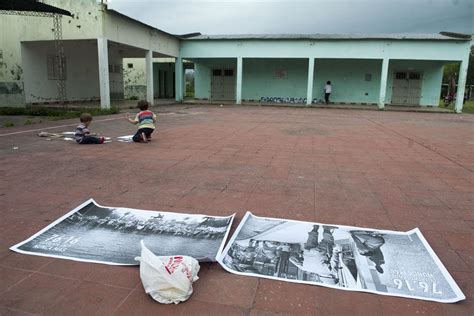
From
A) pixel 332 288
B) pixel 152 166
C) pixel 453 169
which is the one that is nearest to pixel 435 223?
pixel 332 288

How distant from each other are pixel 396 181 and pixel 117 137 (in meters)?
6.42

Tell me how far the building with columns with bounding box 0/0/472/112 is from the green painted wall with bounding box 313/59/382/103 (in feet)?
0.22

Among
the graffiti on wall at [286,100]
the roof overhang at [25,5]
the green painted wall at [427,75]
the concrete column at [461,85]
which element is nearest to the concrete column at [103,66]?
the roof overhang at [25,5]

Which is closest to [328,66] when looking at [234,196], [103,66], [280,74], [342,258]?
[280,74]

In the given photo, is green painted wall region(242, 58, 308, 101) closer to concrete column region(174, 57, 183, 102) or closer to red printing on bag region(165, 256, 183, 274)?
concrete column region(174, 57, 183, 102)

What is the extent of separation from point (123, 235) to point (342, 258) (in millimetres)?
1843

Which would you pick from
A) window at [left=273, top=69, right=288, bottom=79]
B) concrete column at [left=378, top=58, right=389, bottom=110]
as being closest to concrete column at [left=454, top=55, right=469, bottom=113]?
concrete column at [left=378, top=58, right=389, bottom=110]

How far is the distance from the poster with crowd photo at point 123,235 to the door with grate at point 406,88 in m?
25.1

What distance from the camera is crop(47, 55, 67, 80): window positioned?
62.2ft

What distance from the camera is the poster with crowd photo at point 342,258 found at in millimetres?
2488

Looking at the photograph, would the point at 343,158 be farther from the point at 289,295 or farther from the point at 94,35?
the point at 94,35

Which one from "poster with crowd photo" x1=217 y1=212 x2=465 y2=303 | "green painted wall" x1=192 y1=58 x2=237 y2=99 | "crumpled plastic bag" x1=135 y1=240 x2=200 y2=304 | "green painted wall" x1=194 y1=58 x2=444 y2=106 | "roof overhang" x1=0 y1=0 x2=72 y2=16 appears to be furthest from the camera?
"green painted wall" x1=192 y1=58 x2=237 y2=99

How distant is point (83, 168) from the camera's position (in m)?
5.60

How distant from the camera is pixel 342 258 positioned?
9.26ft
